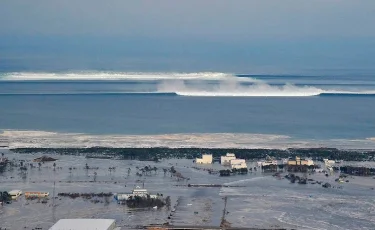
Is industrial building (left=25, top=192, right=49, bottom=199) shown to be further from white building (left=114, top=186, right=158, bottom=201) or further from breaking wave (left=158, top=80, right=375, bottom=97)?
breaking wave (left=158, top=80, right=375, bottom=97)

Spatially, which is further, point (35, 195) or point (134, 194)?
point (35, 195)

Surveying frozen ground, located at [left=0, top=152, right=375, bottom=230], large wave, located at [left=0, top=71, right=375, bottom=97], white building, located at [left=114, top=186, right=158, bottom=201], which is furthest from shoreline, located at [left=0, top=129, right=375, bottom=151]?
large wave, located at [left=0, top=71, right=375, bottom=97]

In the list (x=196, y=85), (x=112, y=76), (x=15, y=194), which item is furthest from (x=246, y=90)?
(x=15, y=194)

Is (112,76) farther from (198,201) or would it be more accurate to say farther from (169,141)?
(198,201)

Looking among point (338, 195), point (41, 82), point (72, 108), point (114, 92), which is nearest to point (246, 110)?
point (72, 108)

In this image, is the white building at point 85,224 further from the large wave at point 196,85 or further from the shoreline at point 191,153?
the large wave at point 196,85

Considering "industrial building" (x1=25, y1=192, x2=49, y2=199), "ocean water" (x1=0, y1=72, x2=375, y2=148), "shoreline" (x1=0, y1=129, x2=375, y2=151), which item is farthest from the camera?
"ocean water" (x1=0, y1=72, x2=375, y2=148)
